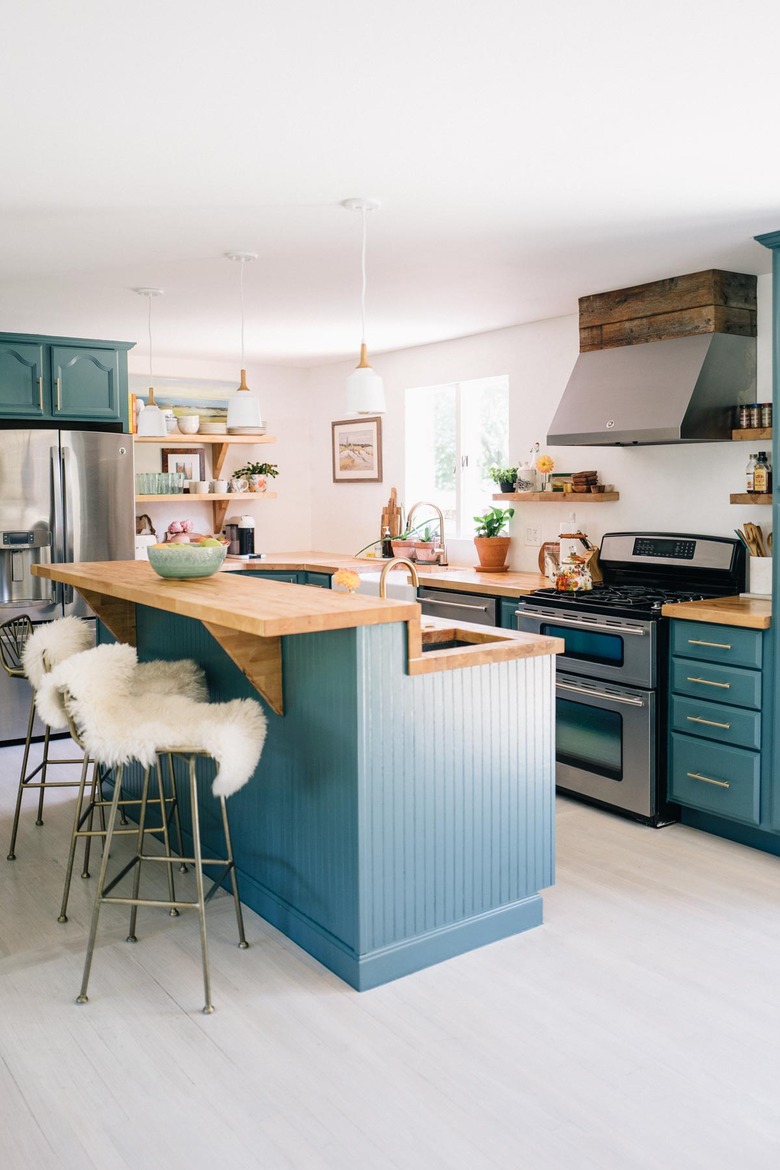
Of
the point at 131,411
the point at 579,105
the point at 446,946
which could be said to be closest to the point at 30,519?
the point at 131,411

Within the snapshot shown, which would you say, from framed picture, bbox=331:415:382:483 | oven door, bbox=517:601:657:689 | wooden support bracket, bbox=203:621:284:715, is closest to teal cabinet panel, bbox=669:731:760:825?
oven door, bbox=517:601:657:689

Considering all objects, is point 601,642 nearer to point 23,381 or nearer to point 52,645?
point 52,645

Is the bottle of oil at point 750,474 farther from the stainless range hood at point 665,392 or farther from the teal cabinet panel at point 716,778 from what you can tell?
the teal cabinet panel at point 716,778

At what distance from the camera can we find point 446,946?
2.81 metres

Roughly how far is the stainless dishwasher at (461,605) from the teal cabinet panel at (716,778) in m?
1.24

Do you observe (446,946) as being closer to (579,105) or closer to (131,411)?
(579,105)

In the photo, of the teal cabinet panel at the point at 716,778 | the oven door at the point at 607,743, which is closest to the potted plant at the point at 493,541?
the oven door at the point at 607,743

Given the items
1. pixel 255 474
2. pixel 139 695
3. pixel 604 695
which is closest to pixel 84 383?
pixel 255 474

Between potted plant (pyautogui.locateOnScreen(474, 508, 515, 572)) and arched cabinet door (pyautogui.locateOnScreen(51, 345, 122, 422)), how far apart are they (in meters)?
2.34

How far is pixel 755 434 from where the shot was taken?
3943 mm

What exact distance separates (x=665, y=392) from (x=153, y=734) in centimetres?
271

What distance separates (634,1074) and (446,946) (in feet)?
2.32

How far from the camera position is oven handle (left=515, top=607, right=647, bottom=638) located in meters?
3.90

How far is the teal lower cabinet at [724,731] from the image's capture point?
11.8ft
